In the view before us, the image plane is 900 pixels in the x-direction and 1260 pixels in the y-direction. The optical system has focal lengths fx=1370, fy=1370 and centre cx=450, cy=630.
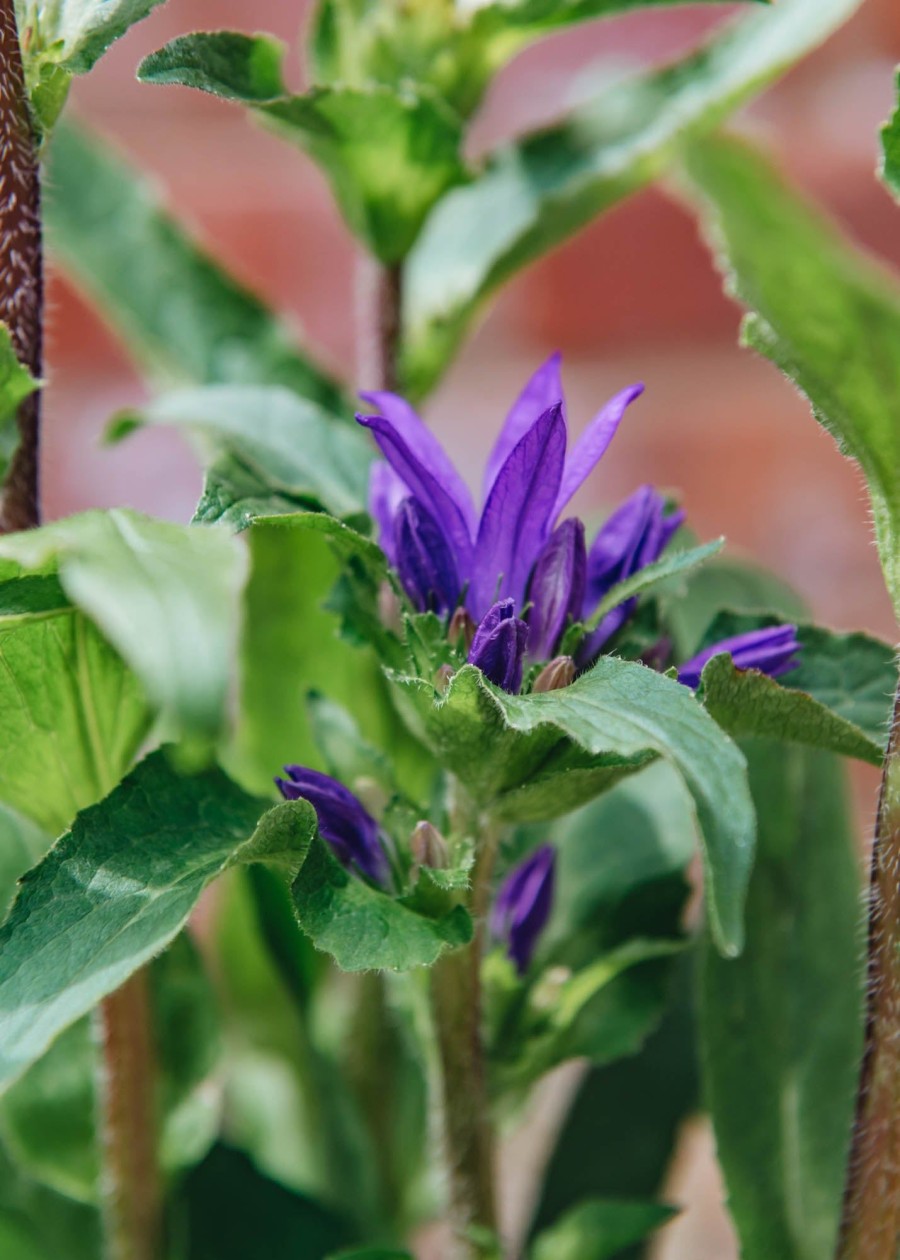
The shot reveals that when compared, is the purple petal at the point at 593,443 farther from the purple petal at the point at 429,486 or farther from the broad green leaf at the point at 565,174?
the broad green leaf at the point at 565,174

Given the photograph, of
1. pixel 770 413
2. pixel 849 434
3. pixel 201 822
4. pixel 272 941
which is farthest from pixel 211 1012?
pixel 770 413

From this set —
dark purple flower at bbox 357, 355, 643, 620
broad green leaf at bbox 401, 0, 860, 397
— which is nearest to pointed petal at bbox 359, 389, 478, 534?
dark purple flower at bbox 357, 355, 643, 620

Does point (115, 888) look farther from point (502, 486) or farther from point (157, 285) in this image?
point (157, 285)

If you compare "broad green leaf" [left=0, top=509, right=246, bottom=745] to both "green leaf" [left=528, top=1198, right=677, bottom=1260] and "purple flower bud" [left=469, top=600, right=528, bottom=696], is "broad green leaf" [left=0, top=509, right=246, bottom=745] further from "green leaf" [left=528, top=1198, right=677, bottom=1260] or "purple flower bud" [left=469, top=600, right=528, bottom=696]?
"green leaf" [left=528, top=1198, right=677, bottom=1260]

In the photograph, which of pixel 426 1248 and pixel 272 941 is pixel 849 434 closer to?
pixel 272 941

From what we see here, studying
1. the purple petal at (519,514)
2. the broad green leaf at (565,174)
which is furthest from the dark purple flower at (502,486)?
the broad green leaf at (565,174)
